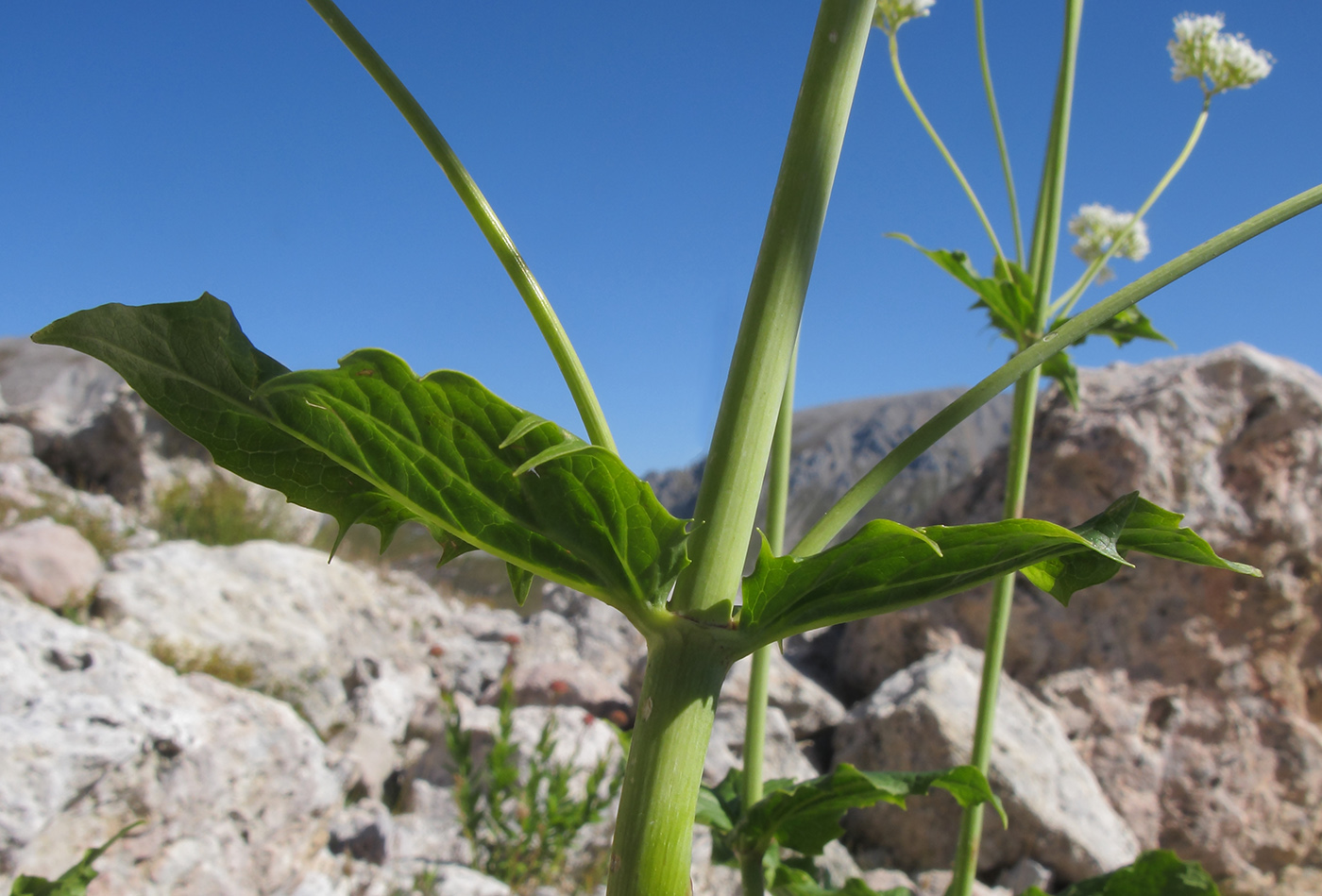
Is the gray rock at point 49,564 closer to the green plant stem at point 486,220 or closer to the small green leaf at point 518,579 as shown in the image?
the small green leaf at point 518,579

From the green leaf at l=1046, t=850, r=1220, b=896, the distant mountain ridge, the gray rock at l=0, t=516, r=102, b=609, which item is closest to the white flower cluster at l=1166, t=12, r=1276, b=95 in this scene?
the green leaf at l=1046, t=850, r=1220, b=896

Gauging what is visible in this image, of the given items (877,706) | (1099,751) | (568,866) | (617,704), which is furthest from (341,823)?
(1099,751)

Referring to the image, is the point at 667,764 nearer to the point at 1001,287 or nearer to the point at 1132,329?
the point at 1001,287

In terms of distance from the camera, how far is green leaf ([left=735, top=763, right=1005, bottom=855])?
41.7 inches

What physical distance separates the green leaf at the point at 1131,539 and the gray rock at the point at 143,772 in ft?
9.25

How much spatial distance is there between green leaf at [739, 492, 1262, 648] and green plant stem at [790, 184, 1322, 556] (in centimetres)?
4

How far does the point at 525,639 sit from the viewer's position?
7043 mm

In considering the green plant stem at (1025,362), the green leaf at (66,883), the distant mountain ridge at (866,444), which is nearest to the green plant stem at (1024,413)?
the green plant stem at (1025,362)

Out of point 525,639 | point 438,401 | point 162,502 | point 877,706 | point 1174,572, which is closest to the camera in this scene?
point 438,401

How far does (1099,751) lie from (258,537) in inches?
353

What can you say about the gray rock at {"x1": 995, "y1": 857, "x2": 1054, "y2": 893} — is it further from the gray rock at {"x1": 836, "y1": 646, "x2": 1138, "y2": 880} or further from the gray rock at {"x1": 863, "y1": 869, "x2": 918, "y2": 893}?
the gray rock at {"x1": 863, "y1": 869, "x2": 918, "y2": 893}

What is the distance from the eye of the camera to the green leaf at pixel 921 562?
2.22ft

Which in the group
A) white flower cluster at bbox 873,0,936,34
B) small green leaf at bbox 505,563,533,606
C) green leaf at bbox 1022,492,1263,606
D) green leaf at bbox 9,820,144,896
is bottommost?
green leaf at bbox 9,820,144,896

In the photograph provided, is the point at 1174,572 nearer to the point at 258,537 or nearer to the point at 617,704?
the point at 617,704
